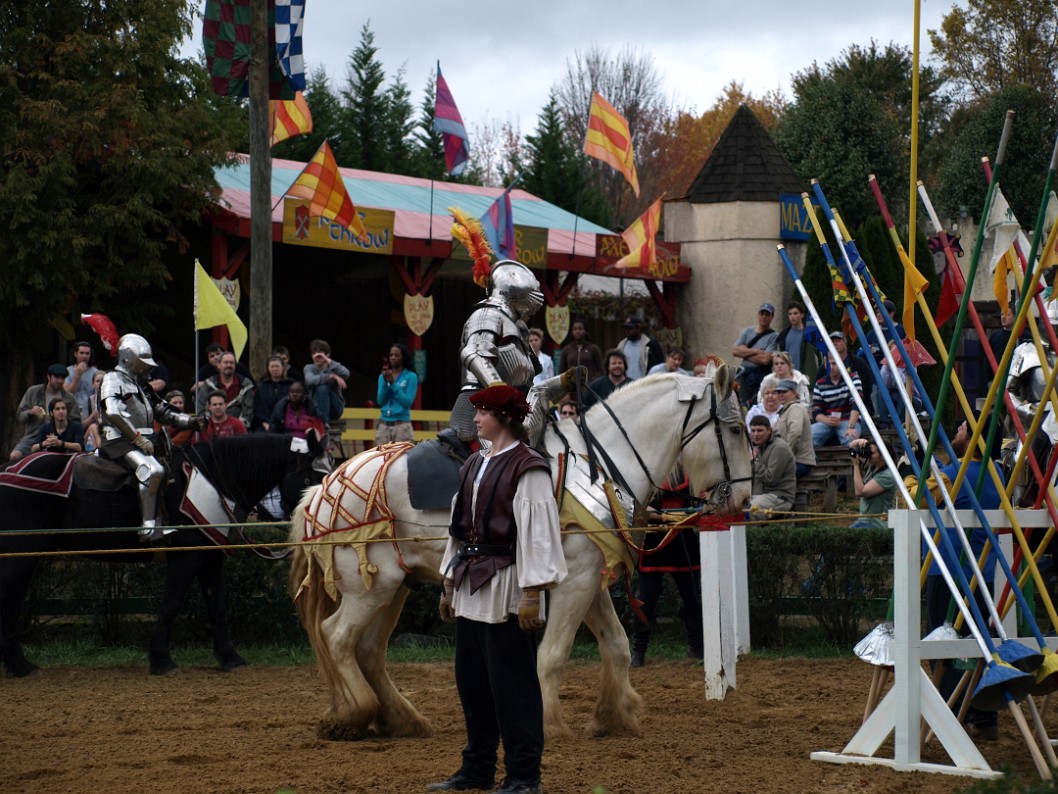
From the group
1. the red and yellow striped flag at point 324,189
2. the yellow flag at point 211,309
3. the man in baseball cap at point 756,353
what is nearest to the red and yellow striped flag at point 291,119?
the red and yellow striped flag at point 324,189

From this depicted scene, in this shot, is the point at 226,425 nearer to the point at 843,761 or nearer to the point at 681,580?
the point at 681,580

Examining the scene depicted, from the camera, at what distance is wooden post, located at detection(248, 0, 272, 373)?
51.1 feet

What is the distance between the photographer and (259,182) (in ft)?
51.3

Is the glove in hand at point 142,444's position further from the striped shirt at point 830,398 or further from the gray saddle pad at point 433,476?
the striped shirt at point 830,398

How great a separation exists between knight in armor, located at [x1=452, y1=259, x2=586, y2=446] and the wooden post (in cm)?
766

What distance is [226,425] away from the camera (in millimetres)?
13945

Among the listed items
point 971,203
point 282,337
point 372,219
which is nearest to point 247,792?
point 372,219

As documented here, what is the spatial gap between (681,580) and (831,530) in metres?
1.26

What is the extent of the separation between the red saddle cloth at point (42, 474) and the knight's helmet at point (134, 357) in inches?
33.4

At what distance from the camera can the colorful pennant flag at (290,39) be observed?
1653cm

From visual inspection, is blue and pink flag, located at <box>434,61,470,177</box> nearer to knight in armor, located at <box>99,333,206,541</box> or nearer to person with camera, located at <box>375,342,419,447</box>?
person with camera, located at <box>375,342,419,447</box>

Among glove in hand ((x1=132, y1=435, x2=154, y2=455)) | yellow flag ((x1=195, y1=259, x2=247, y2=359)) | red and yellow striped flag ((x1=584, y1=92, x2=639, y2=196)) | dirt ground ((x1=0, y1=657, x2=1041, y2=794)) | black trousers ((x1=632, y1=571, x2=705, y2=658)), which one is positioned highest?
red and yellow striped flag ((x1=584, y1=92, x2=639, y2=196))

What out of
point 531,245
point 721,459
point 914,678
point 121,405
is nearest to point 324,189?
point 531,245

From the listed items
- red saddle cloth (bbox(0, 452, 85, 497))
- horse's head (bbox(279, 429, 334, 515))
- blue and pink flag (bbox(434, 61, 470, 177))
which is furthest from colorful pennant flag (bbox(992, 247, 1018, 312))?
blue and pink flag (bbox(434, 61, 470, 177))
